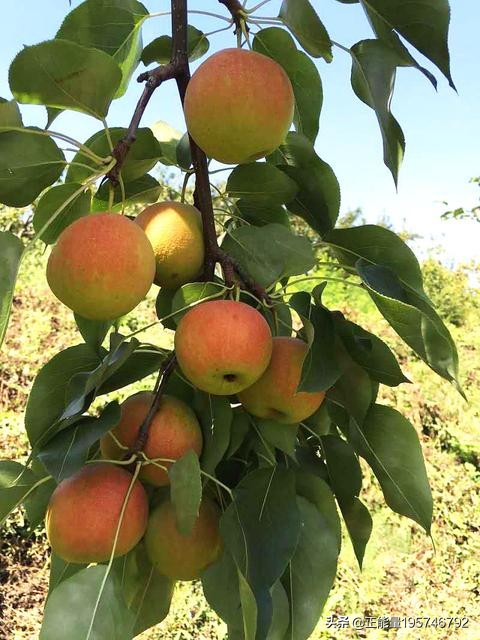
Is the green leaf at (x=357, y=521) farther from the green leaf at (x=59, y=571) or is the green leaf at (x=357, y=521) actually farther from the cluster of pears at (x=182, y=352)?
the green leaf at (x=59, y=571)

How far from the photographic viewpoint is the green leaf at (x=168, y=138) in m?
0.76

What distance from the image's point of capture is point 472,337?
4.22m

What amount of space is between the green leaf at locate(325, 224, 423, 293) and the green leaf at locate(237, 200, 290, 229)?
0.18 ft

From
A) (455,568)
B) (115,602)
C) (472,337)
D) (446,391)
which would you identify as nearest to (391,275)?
(115,602)

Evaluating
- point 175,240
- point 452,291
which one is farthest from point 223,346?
point 452,291

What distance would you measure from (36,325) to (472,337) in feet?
8.98

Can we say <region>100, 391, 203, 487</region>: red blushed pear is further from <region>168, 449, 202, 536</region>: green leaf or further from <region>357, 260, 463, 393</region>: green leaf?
<region>357, 260, 463, 393</region>: green leaf

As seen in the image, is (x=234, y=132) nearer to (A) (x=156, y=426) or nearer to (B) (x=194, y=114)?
(B) (x=194, y=114)

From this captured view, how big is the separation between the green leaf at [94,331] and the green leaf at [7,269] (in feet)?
0.50

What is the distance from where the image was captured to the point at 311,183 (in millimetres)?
659

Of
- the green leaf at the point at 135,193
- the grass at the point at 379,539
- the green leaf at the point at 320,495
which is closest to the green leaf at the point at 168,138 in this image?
the green leaf at the point at 135,193

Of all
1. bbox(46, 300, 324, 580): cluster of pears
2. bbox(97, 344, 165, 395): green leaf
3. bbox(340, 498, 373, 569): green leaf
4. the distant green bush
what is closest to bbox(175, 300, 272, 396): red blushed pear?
bbox(46, 300, 324, 580): cluster of pears

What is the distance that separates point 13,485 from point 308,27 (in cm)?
49

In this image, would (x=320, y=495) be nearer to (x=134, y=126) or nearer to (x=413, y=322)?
(x=413, y=322)
